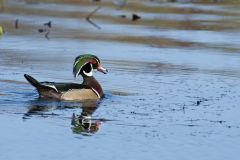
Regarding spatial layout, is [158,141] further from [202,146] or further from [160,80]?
[160,80]

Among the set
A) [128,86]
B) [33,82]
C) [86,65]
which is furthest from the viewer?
[128,86]

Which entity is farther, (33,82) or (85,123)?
(33,82)

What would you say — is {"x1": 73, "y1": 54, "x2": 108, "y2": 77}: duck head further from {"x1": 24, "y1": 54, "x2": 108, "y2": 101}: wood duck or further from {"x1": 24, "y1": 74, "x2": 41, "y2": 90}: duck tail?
{"x1": 24, "y1": 74, "x2": 41, "y2": 90}: duck tail

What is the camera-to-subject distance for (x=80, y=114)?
534 inches

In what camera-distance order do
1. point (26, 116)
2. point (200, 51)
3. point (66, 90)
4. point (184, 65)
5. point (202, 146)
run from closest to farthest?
point (202, 146), point (26, 116), point (66, 90), point (184, 65), point (200, 51)

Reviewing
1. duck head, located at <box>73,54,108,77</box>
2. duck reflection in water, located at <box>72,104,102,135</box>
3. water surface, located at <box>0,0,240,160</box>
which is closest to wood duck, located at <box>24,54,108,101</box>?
duck head, located at <box>73,54,108,77</box>

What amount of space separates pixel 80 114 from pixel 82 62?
212cm

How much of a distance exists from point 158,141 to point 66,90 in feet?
10.7

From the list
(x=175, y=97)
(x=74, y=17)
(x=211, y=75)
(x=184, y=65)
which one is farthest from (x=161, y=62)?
(x=74, y=17)

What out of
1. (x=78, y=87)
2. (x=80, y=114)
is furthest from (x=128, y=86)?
(x=80, y=114)

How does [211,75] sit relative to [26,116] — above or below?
above

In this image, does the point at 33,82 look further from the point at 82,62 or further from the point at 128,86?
the point at 128,86

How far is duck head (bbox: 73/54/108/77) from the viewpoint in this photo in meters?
15.5

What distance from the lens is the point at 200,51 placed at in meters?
21.0
